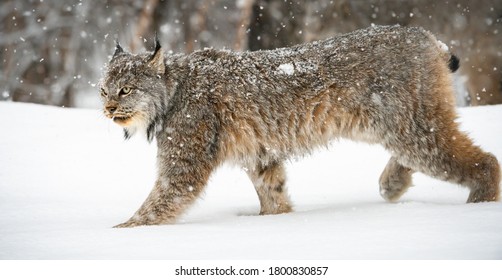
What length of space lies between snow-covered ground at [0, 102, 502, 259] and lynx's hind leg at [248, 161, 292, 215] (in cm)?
18

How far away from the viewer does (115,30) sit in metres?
11.9

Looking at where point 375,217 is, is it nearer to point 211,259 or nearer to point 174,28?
point 211,259

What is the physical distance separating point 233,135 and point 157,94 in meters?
0.66

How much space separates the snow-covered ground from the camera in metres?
3.45

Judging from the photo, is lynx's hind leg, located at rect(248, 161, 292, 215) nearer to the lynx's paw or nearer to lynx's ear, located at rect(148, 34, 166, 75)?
the lynx's paw

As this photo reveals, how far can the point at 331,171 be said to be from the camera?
6570mm

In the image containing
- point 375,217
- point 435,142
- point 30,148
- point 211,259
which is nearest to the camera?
point 211,259

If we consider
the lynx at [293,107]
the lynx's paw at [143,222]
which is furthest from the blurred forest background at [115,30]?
the lynx's paw at [143,222]

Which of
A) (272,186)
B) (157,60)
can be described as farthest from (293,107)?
(157,60)

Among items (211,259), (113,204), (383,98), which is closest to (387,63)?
(383,98)

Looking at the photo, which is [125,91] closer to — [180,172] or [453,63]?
[180,172]

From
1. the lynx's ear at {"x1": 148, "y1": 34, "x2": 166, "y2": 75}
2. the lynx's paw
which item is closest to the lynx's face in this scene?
the lynx's ear at {"x1": 148, "y1": 34, "x2": 166, "y2": 75}

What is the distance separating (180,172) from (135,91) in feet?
2.37

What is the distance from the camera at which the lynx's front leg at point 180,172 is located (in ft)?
15.1
